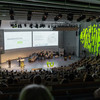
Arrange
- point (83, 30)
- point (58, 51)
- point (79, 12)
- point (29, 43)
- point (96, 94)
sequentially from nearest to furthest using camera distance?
point (96, 94) < point (79, 12) < point (83, 30) < point (29, 43) < point (58, 51)

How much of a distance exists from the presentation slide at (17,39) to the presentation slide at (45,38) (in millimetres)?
1105

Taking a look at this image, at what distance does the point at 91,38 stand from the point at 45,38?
8422 millimetres

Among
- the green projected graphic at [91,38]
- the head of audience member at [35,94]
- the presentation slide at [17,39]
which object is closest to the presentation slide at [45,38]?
the presentation slide at [17,39]

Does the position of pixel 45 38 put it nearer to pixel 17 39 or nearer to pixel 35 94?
pixel 17 39

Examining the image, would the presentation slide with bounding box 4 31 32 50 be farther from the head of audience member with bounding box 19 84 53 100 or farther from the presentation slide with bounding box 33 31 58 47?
the head of audience member with bounding box 19 84 53 100

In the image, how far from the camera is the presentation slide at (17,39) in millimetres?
19000

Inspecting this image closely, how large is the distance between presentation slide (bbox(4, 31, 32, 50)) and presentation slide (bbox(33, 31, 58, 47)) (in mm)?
1105

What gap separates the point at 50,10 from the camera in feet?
28.8

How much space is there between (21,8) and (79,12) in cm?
453

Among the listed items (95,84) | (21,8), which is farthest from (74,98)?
(21,8)

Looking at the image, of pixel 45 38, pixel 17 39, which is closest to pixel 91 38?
pixel 45 38

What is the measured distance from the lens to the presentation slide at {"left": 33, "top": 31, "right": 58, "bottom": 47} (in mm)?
22272

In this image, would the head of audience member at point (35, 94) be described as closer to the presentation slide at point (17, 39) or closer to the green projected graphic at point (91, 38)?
the green projected graphic at point (91, 38)

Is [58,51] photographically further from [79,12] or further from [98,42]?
[79,12]
